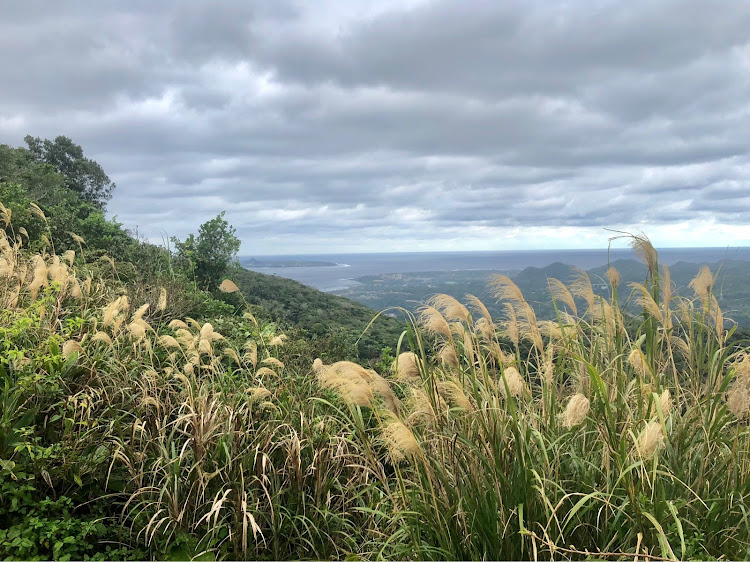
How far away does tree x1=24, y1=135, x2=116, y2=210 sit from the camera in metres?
23.0

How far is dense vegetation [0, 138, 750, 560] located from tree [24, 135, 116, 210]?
22064 millimetres

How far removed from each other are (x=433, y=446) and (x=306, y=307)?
10541 millimetres

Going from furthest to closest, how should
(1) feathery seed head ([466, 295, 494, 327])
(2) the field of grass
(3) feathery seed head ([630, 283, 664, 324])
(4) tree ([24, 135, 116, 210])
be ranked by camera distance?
1. (4) tree ([24, 135, 116, 210])
2. (1) feathery seed head ([466, 295, 494, 327])
3. (3) feathery seed head ([630, 283, 664, 324])
4. (2) the field of grass

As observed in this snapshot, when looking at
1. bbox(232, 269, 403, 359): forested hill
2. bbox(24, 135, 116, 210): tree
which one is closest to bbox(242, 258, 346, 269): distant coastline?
bbox(232, 269, 403, 359): forested hill

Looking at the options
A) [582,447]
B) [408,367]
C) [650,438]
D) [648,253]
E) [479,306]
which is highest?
[648,253]

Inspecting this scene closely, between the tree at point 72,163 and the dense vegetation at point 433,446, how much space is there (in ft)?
72.4

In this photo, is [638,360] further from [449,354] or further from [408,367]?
[408,367]

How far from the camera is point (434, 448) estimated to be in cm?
274

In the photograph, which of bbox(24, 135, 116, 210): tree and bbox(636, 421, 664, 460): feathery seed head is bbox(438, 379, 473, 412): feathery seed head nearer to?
bbox(636, 421, 664, 460): feathery seed head

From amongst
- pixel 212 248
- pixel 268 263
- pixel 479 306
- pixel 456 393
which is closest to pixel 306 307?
pixel 212 248

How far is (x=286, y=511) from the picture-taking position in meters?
3.22

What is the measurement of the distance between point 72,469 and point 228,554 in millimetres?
1148

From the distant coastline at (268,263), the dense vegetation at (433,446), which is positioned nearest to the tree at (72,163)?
the distant coastline at (268,263)

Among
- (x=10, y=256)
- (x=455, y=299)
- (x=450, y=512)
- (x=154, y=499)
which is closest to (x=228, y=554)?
(x=154, y=499)
